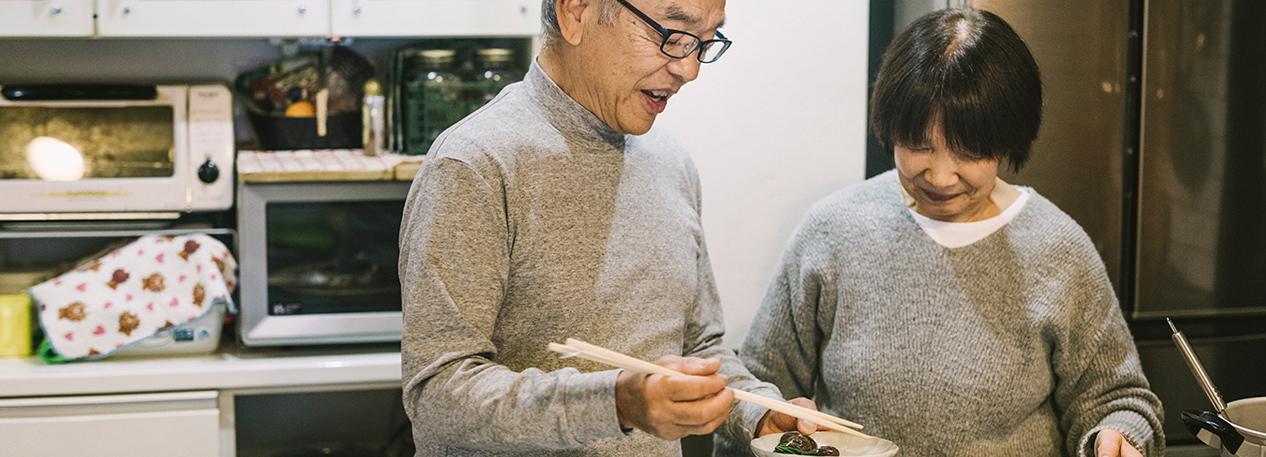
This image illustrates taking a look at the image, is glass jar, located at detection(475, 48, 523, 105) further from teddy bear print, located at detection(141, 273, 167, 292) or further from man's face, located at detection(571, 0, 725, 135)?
man's face, located at detection(571, 0, 725, 135)

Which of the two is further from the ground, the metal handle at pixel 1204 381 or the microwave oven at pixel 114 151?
the microwave oven at pixel 114 151

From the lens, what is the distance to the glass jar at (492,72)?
2.01 metres

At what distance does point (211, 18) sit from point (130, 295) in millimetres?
600

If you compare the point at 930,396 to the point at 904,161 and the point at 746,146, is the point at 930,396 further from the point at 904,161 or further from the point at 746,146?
the point at 746,146

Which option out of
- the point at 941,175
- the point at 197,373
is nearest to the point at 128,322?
the point at 197,373

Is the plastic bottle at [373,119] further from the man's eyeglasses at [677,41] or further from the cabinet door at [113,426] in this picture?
the man's eyeglasses at [677,41]

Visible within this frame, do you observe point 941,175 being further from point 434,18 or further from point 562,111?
point 434,18

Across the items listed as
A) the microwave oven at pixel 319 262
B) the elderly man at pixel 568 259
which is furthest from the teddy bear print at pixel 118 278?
the elderly man at pixel 568 259

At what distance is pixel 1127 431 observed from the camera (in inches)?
47.2

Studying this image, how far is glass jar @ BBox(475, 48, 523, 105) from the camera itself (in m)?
2.01

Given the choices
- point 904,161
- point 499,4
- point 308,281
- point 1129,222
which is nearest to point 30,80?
point 308,281

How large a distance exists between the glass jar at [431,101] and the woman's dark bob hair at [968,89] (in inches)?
42.1

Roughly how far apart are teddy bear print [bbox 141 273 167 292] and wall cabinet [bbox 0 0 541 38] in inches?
19.8

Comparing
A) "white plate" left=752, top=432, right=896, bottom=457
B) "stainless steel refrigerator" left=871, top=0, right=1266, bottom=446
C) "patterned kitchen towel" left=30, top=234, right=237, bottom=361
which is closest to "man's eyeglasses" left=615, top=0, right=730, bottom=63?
"white plate" left=752, top=432, right=896, bottom=457
